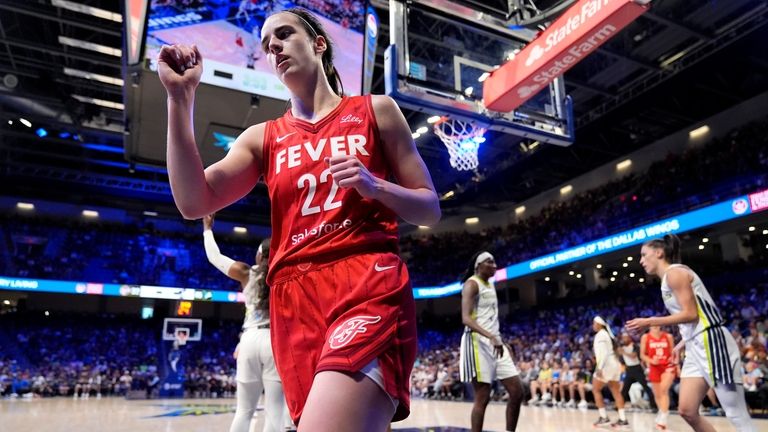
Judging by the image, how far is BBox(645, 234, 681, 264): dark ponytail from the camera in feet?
13.9

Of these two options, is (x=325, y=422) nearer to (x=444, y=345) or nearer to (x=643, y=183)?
(x=643, y=183)

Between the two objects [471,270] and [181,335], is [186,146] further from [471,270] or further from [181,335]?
[181,335]

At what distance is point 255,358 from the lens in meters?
4.12

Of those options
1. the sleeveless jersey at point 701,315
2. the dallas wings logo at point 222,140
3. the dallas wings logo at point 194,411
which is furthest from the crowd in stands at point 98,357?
the sleeveless jersey at point 701,315

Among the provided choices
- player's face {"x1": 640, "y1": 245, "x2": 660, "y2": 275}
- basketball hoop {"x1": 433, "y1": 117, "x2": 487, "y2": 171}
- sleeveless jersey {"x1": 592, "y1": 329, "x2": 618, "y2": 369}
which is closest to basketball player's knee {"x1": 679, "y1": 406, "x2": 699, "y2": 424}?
player's face {"x1": 640, "y1": 245, "x2": 660, "y2": 275}

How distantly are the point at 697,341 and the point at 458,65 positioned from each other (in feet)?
13.6

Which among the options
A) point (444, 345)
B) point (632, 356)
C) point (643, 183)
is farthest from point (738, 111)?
point (444, 345)

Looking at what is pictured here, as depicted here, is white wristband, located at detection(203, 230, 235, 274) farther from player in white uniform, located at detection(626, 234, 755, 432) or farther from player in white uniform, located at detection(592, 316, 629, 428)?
player in white uniform, located at detection(592, 316, 629, 428)

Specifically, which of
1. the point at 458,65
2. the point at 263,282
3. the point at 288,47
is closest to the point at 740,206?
the point at 458,65

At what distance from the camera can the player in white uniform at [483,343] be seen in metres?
5.19

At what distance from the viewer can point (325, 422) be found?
4.06 feet

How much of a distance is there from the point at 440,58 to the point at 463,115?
80cm

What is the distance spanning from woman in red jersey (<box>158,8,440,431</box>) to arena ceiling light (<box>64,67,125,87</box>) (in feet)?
49.0

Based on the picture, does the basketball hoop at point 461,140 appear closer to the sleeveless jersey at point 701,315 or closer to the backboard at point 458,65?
the backboard at point 458,65
